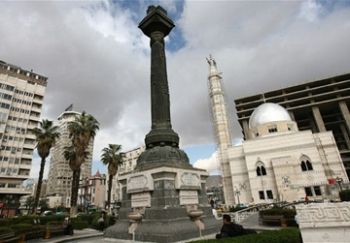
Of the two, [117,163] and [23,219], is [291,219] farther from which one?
[117,163]

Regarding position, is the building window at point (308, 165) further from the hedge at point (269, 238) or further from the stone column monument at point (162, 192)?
the hedge at point (269, 238)

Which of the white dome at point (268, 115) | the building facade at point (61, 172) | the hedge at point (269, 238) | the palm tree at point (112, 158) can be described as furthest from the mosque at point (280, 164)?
the building facade at point (61, 172)

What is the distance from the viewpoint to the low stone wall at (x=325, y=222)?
451cm

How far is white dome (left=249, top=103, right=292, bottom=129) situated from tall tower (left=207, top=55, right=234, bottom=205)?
11233 millimetres

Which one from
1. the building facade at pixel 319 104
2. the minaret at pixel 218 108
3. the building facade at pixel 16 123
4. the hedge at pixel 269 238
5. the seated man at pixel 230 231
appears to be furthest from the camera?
the minaret at pixel 218 108

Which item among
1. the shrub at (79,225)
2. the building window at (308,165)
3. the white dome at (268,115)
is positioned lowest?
the shrub at (79,225)

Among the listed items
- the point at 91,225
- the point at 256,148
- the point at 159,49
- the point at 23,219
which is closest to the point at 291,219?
the point at 159,49

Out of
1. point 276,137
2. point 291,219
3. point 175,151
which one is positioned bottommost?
point 291,219

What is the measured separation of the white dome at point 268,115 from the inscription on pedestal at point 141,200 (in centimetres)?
4675

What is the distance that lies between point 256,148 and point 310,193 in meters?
12.0

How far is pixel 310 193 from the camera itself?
39.2 m

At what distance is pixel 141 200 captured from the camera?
30.3ft

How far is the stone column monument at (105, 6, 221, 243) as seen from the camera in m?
8.23

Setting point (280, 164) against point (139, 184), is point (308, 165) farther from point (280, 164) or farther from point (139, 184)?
point (139, 184)
